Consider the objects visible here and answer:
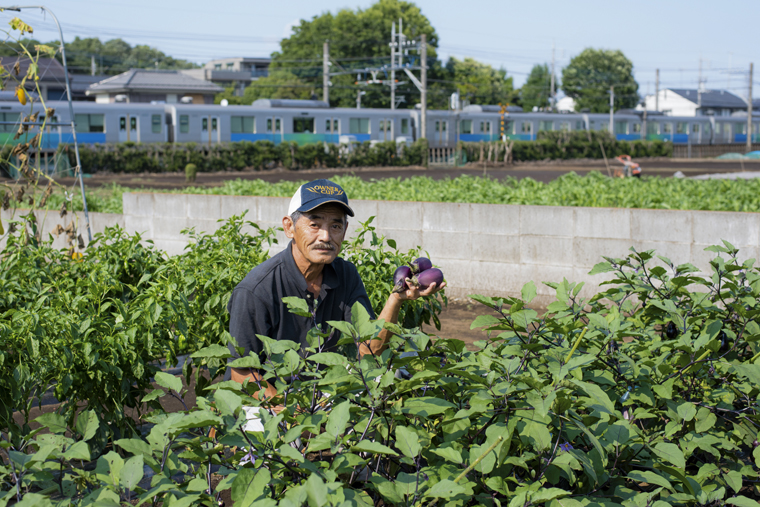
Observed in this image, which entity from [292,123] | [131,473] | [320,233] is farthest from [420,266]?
[292,123]

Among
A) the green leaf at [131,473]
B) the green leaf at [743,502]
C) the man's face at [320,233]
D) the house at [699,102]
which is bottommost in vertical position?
the green leaf at [743,502]

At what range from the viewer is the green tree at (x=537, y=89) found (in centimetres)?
9294

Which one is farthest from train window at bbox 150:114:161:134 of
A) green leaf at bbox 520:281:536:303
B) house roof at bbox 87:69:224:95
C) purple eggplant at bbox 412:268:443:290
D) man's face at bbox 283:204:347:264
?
green leaf at bbox 520:281:536:303

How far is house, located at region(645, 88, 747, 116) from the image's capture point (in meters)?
90.4

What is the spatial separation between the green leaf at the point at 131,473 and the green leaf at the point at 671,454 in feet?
3.75

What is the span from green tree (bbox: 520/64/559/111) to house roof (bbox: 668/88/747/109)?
1670cm

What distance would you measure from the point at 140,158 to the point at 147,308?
2951cm

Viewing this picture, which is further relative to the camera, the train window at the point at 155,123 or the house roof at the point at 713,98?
the house roof at the point at 713,98

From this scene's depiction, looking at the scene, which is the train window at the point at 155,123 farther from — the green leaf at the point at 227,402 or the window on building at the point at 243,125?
the green leaf at the point at 227,402

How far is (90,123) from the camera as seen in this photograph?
99.8 feet

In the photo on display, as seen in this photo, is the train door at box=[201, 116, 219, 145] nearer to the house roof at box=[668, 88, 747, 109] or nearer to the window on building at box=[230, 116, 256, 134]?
the window on building at box=[230, 116, 256, 134]

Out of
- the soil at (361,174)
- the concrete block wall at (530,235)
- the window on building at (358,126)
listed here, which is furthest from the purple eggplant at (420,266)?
the window on building at (358,126)

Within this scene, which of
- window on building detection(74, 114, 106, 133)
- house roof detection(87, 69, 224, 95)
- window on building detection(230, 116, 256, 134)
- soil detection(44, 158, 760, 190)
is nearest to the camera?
soil detection(44, 158, 760, 190)

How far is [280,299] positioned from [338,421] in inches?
54.3
